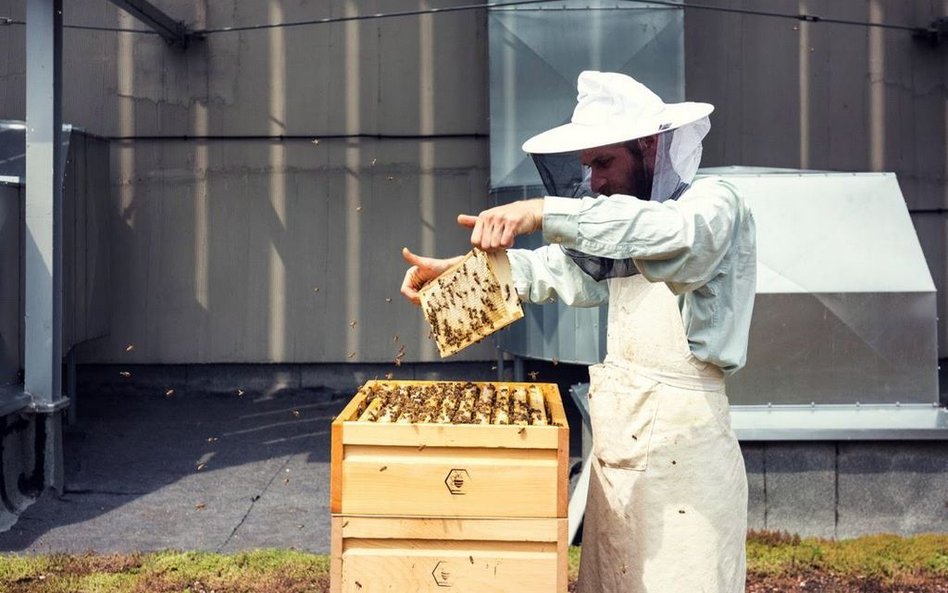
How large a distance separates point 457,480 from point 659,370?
52 centimetres

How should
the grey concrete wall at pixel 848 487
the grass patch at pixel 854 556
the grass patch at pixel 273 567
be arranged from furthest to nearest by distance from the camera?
the grey concrete wall at pixel 848 487 < the grass patch at pixel 854 556 < the grass patch at pixel 273 567

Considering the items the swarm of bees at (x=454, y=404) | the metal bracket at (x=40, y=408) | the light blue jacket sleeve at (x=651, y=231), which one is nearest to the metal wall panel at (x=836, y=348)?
the swarm of bees at (x=454, y=404)

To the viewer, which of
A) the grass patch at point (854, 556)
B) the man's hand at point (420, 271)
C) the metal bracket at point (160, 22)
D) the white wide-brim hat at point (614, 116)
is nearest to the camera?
the white wide-brim hat at point (614, 116)

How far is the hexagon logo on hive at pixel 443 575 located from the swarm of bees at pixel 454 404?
0.31 meters

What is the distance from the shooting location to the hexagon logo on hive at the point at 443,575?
2033 mm

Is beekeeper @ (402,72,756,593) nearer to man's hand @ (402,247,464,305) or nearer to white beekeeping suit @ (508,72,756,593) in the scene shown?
white beekeeping suit @ (508,72,756,593)

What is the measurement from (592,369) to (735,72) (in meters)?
6.15

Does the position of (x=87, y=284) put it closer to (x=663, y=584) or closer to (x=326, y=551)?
(x=326, y=551)

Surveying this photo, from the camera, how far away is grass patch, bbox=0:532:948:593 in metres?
3.77

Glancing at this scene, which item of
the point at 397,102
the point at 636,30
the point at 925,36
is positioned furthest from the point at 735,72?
the point at 397,102

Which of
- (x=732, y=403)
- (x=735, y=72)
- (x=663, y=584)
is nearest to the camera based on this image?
(x=663, y=584)

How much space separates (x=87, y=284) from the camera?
269 inches

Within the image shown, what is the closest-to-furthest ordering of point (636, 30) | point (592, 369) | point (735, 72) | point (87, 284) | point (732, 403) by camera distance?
point (592, 369) < point (732, 403) < point (636, 30) < point (87, 284) < point (735, 72)

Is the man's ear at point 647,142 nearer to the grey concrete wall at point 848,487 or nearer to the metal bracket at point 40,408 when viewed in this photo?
the grey concrete wall at point 848,487
